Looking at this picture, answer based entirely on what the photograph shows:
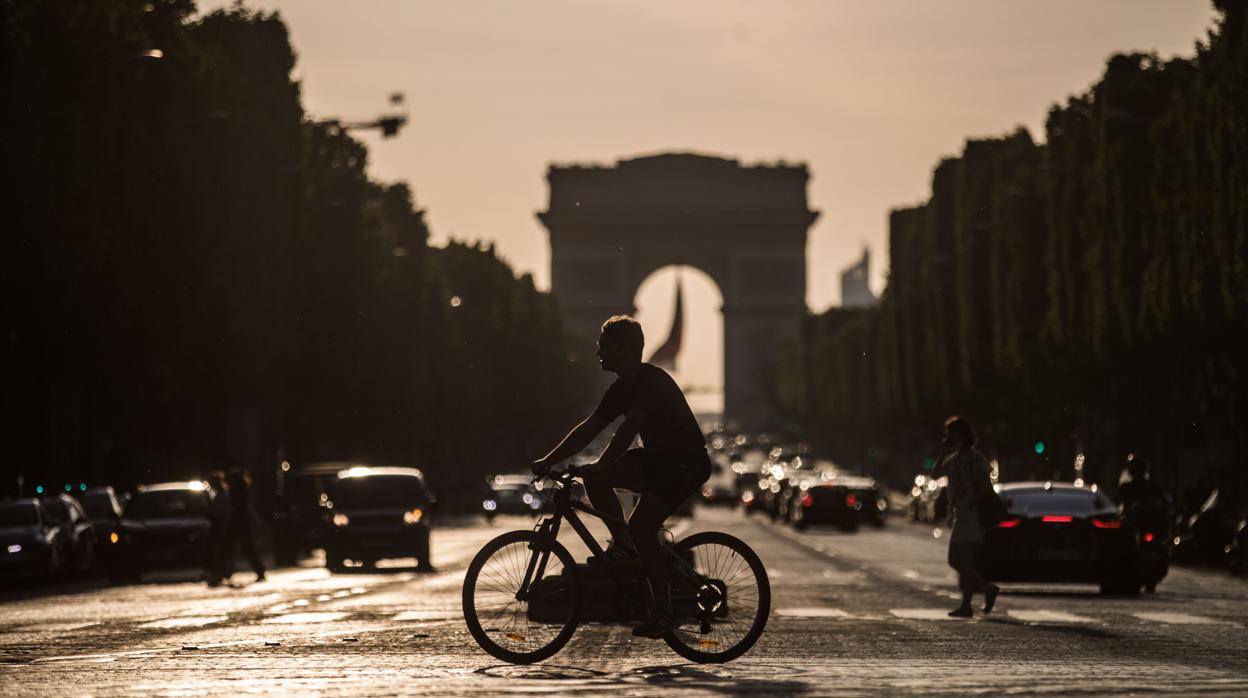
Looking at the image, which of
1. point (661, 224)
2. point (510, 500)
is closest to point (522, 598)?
point (510, 500)

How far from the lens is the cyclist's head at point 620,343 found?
14344 mm

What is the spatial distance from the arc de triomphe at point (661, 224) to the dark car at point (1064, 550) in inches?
5746

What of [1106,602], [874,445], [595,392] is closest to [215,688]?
[1106,602]

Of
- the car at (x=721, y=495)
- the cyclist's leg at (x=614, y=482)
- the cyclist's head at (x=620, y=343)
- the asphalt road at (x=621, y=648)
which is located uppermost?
the car at (x=721, y=495)

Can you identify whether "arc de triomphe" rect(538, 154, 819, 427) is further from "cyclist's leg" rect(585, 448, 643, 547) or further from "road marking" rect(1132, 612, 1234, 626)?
"cyclist's leg" rect(585, 448, 643, 547)

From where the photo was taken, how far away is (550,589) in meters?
14.7

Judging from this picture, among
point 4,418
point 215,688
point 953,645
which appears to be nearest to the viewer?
point 215,688

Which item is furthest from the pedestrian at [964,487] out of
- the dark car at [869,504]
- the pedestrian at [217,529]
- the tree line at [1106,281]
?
the dark car at [869,504]

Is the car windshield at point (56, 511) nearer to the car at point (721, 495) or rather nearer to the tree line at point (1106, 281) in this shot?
the tree line at point (1106, 281)

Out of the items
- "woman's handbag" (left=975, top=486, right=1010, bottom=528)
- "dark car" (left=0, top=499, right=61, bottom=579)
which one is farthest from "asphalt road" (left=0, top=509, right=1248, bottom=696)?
"dark car" (left=0, top=499, right=61, bottom=579)

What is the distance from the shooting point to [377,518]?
39.0 m

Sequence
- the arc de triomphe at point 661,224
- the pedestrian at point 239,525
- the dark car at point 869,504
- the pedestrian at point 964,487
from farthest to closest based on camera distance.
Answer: the arc de triomphe at point 661,224 → the dark car at point 869,504 → the pedestrian at point 239,525 → the pedestrian at point 964,487

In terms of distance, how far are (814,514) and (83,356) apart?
25.9 meters

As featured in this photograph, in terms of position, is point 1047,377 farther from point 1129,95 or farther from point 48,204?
point 48,204
